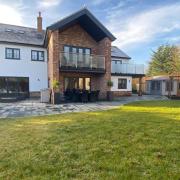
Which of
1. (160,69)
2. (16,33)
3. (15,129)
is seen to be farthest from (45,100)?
(160,69)

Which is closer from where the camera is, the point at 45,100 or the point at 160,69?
the point at 45,100

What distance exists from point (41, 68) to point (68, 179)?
19245 millimetres

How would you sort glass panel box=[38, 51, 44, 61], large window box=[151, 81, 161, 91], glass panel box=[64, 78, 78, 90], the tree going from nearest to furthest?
glass panel box=[64, 78, 78, 90] < glass panel box=[38, 51, 44, 61] < large window box=[151, 81, 161, 91] < the tree

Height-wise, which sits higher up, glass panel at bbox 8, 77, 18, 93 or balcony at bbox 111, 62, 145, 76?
balcony at bbox 111, 62, 145, 76

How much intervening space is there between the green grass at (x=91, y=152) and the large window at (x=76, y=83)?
12519 mm

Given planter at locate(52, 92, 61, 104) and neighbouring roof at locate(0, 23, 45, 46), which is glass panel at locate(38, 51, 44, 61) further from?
planter at locate(52, 92, 61, 104)

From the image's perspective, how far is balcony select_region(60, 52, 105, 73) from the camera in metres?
17.1

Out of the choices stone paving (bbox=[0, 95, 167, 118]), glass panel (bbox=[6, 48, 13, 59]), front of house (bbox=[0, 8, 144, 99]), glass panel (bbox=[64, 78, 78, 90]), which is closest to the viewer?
stone paving (bbox=[0, 95, 167, 118])

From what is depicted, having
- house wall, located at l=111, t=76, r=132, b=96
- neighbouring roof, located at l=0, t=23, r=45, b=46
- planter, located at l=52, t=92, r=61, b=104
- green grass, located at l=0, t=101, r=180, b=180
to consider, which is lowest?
green grass, located at l=0, t=101, r=180, b=180

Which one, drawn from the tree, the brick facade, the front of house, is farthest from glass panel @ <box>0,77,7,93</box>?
the tree

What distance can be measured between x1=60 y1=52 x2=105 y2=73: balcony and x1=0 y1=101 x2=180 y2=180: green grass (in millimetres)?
10480

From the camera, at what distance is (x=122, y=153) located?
4.63m

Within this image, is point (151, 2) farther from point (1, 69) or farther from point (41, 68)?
point (1, 69)

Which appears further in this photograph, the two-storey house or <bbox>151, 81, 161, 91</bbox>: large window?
<bbox>151, 81, 161, 91</bbox>: large window
